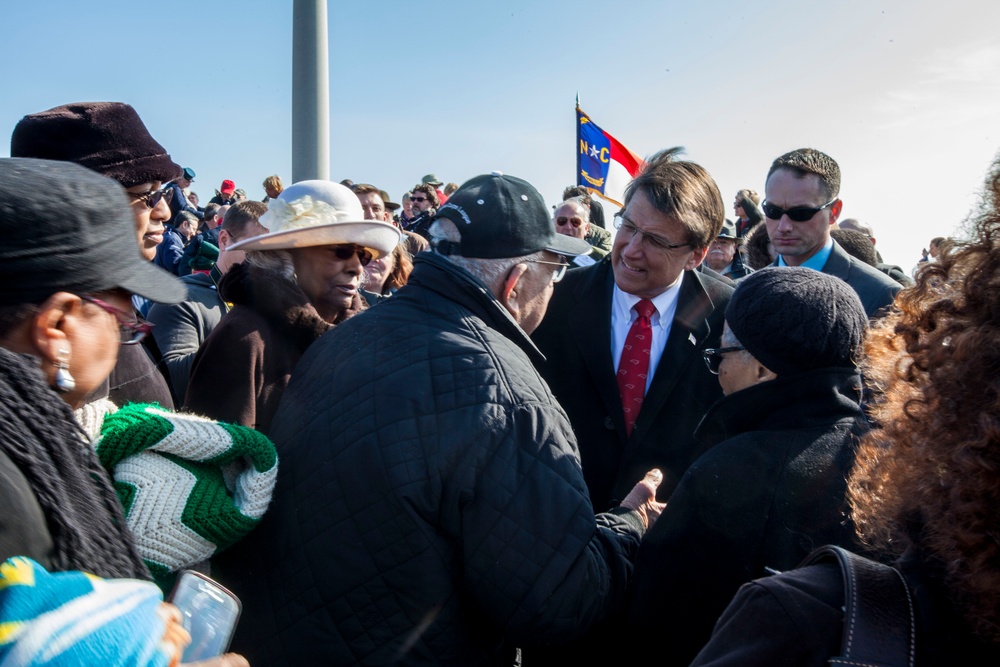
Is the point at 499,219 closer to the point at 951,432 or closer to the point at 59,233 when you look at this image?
the point at 59,233

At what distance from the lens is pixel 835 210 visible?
466cm

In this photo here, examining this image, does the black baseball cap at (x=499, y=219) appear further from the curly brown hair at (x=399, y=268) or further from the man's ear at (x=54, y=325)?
the curly brown hair at (x=399, y=268)

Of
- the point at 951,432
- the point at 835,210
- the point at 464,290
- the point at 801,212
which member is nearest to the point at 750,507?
the point at 951,432

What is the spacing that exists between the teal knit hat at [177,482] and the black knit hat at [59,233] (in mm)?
274

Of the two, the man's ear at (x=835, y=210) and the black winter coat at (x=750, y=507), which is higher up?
the man's ear at (x=835, y=210)

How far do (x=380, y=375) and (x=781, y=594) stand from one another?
1113 millimetres

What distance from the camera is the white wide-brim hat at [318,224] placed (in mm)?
3043

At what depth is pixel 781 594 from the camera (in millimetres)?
1015

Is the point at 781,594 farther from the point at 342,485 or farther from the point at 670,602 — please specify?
the point at 342,485

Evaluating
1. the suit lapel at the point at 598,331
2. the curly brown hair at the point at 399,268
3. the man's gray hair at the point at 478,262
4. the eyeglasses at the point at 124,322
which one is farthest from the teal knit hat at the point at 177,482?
the curly brown hair at the point at 399,268

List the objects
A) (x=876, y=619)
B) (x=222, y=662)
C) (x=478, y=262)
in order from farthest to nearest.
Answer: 1. (x=478, y=262)
2. (x=222, y=662)
3. (x=876, y=619)

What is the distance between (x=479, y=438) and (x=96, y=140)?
5.52 ft

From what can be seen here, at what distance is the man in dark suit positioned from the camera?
2998 mm

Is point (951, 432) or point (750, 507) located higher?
point (951, 432)
